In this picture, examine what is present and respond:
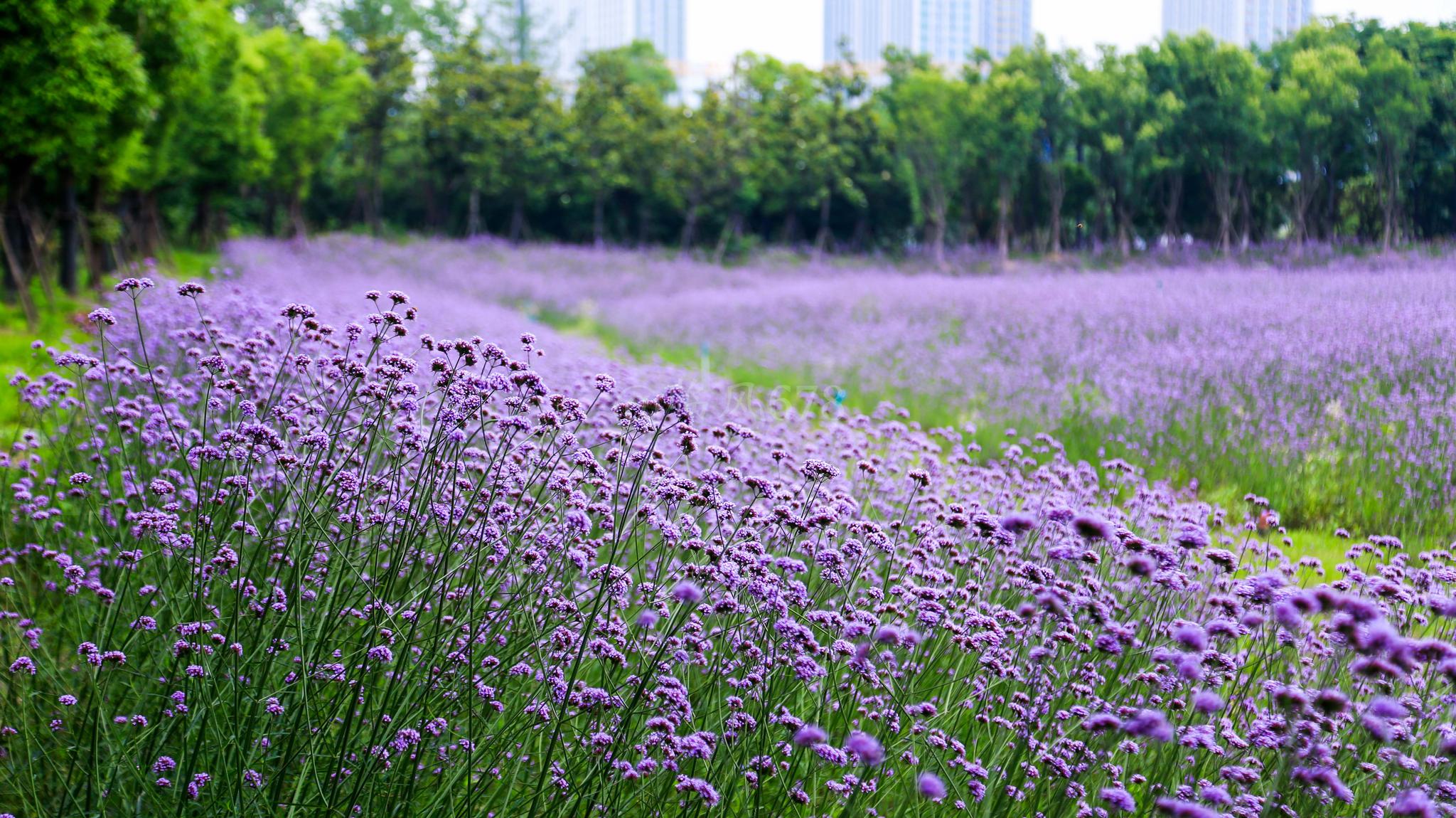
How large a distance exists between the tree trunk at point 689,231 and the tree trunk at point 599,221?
110 inches

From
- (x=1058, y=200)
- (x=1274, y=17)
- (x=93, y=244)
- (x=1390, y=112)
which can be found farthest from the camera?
(x=1058, y=200)

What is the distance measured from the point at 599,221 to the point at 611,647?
3219 cm

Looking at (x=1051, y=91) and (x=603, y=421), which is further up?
(x=1051, y=91)

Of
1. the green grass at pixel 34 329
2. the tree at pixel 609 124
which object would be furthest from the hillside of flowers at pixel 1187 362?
the tree at pixel 609 124

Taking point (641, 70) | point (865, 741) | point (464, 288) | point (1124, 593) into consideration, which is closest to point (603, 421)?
point (1124, 593)

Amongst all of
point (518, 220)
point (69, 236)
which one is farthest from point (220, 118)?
point (518, 220)

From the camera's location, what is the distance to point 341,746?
1.94 m

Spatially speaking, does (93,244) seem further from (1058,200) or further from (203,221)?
(1058,200)

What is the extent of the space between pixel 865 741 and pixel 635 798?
939 millimetres

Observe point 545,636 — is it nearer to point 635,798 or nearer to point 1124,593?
point 635,798

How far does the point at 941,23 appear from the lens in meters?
20.1

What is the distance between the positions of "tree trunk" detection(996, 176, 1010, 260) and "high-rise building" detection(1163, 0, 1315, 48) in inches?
558

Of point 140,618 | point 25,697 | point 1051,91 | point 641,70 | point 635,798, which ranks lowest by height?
point 635,798

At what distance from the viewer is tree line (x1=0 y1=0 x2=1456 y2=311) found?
271 inches
